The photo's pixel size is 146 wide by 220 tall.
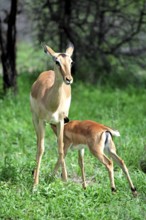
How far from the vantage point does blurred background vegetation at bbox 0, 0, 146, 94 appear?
43.3 feet

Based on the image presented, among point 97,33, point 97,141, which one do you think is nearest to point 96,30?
point 97,33

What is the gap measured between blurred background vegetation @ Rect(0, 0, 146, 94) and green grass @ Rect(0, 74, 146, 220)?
264 centimetres

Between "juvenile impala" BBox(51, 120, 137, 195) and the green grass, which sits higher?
"juvenile impala" BBox(51, 120, 137, 195)

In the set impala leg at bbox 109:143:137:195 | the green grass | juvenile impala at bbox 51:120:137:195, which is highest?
juvenile impala at bbox 51:120:137:195

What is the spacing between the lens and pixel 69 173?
686 centimetres

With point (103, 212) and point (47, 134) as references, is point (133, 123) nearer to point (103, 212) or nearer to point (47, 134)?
point (47, 134)

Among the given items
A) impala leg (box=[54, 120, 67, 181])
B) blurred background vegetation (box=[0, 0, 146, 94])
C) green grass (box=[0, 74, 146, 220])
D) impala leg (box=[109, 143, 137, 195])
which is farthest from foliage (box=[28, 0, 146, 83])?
impala leg (box=[109, 143, 137, 195])

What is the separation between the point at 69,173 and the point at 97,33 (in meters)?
7.19

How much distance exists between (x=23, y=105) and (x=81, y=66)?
11.3ft

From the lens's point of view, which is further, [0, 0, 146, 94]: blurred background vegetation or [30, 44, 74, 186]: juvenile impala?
[0, 0, 146, 94]: blurred background vegetation

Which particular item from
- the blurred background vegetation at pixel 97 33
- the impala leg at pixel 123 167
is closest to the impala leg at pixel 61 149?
the impala leg at pixel 123 167

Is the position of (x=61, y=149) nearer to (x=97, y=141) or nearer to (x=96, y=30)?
(x=97, y=141)

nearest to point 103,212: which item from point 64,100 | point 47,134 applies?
point 64,100

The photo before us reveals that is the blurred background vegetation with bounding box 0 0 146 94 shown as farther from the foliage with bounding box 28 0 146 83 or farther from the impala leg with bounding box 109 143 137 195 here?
the impala leg with bounding box 109 143 137 195
